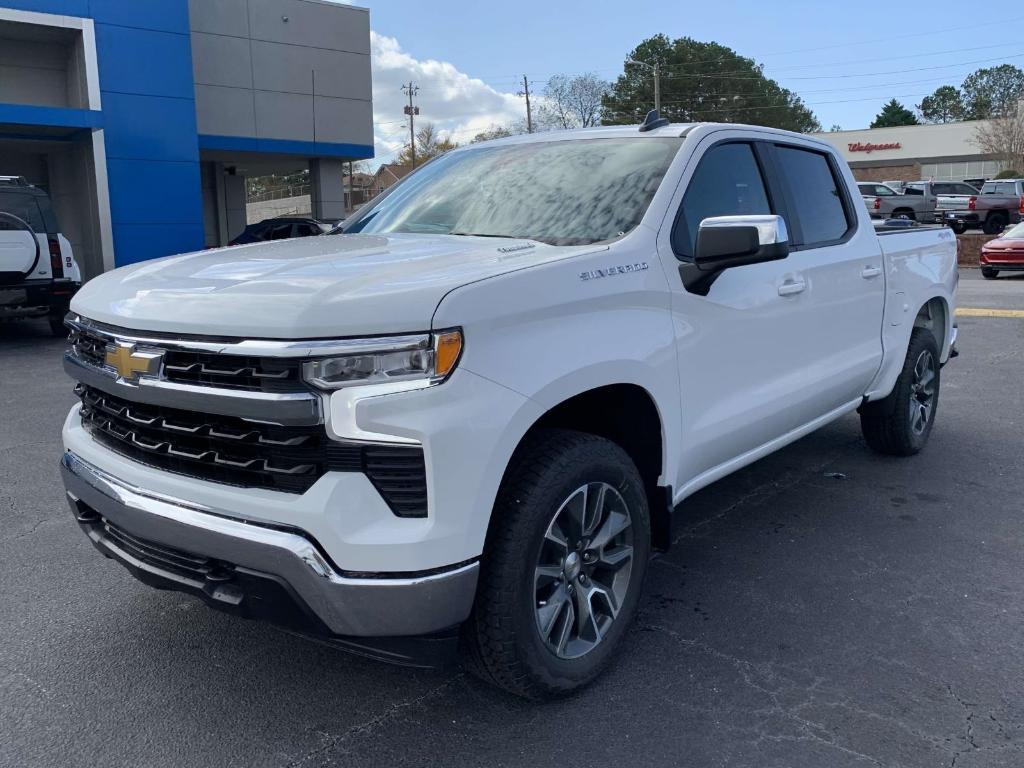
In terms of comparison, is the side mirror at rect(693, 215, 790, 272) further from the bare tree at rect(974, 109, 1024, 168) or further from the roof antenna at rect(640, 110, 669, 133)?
the bare tree at rect(974, 109, 1024, 168)

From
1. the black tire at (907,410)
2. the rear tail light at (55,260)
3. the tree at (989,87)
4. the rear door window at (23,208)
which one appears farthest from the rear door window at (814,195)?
the tree at (989,87)

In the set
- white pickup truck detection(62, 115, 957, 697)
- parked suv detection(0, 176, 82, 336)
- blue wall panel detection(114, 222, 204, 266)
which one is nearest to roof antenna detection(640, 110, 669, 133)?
white pickup truck detection(62, 115, 957, 697)

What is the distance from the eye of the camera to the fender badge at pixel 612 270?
2922 millimetres

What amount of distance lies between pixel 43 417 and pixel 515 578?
6152 millimetres

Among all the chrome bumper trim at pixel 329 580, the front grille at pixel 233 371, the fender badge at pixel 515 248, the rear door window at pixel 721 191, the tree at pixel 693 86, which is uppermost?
the tree at pixel 693 86

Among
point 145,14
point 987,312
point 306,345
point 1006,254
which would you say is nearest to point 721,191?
point 306,345

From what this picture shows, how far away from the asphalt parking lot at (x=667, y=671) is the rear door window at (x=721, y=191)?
1534mm

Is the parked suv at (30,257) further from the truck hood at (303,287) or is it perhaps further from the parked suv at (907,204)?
the parked suv at (907,204)

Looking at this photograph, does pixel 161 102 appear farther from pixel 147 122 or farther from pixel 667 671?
pixel 667 671

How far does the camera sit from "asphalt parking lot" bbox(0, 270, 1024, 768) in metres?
2.73

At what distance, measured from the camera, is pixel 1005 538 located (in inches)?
174

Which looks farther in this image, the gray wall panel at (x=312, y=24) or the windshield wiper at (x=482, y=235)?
the gray wall panel at (x=312, y=24)

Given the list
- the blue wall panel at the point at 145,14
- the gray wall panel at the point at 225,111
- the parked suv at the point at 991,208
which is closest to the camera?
the blue wall panel at the point at 145,14

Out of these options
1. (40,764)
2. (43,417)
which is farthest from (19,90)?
(40,764)
